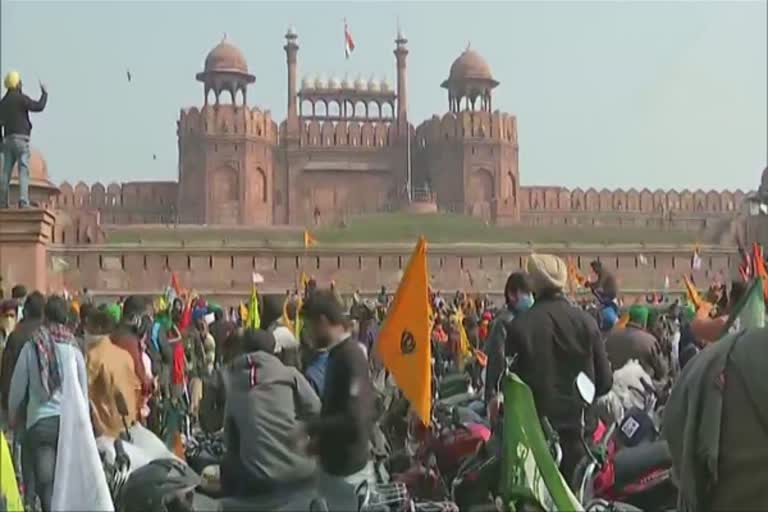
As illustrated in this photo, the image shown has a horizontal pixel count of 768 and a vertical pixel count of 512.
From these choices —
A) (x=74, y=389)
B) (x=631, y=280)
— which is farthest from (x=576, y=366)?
(x=631, y=280)

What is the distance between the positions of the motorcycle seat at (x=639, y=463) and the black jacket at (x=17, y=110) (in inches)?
236

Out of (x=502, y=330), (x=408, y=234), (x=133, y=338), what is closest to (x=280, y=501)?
(x=502, y=330)

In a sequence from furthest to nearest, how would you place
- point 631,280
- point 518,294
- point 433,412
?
point 631,280, point 433,412, point 518,294

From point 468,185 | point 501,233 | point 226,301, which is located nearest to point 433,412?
point 226,301

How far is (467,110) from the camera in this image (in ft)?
169

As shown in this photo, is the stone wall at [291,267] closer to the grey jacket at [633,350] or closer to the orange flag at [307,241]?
the orange flag at [307,241]

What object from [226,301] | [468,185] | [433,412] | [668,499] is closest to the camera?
[668,499]

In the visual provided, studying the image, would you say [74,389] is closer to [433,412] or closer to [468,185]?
[433,412]

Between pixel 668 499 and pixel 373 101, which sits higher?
pixel 373 101

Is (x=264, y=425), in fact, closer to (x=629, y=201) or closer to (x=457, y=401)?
(x=457, y=401)

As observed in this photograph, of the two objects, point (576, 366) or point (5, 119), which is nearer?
point (576, 366)

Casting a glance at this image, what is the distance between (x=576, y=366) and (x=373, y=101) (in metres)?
49.3

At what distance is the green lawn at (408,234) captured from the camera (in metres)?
39.6

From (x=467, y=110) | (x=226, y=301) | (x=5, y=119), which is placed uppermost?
(x=467, y=110)
